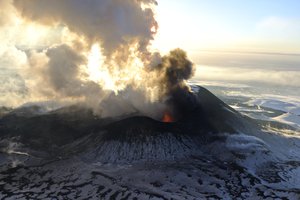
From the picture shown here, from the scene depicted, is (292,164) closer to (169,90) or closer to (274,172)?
(274,172)

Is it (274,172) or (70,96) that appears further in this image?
(70,96)

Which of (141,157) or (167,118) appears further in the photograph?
(167,118)

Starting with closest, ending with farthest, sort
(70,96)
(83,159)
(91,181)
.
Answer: (91,181)
(83,159)
(70,96)

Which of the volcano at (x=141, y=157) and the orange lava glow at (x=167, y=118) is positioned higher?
the orange lava glow at (x=167, y=118)

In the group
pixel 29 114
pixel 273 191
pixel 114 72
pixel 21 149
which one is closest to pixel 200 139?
pixel 273 191

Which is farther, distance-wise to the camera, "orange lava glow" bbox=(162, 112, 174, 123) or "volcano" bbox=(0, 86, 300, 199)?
"orange lava glow" bbox=(162, 112, 174, 123)

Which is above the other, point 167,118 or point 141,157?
point 167,118

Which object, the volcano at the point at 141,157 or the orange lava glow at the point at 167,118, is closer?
the volcano at the point at 141,157

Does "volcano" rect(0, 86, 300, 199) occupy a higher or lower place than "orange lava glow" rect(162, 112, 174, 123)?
lower
